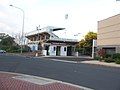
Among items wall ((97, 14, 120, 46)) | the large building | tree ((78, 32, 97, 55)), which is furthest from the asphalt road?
tree ((78, 32, 97, 55))

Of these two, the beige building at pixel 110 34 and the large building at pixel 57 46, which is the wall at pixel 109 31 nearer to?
the beige building at pixel 110 34

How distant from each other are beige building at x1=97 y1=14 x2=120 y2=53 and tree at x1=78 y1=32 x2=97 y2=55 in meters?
19.6

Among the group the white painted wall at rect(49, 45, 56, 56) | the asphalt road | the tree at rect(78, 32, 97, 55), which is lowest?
the asphalt road

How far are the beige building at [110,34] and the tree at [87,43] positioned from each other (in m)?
19.6

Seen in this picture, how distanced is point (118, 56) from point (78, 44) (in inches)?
1391

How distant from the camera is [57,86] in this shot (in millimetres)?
14305

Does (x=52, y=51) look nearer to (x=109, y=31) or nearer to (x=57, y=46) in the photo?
(x=57, y=46)

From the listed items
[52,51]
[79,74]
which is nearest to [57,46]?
[52,51]

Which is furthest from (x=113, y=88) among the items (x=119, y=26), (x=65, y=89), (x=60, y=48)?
(x=60, y=48)

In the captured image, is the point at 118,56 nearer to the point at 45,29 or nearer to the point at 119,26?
the point at 119,26

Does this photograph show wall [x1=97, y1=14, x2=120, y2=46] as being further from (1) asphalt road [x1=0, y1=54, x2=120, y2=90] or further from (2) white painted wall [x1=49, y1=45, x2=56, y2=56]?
(1) asphalt road [x1=0, y1=54, x2=120, y2=90]

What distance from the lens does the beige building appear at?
52312 mm

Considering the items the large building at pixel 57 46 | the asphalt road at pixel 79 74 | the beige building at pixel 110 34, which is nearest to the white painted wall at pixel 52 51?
the large building at pixel 57 46

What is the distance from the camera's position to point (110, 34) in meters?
55.1
